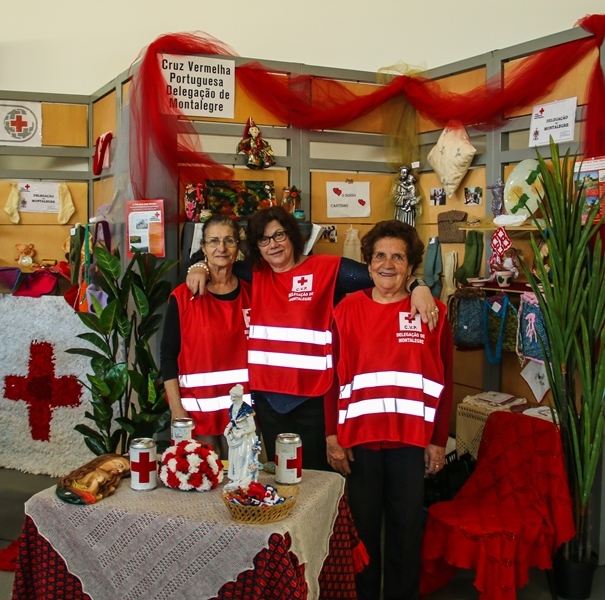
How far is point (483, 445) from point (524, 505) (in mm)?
316

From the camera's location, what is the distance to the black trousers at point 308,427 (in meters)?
2.69

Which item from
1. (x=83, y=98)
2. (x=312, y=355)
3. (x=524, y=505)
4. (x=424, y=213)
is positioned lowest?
(x=524, y=505)

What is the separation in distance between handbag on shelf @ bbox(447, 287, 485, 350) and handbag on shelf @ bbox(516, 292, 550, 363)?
0.76 feet

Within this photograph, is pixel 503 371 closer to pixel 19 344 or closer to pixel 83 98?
pixel 19 344

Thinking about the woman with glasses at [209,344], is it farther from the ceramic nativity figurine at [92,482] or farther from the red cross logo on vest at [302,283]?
the ceramic nativity figurine at [92,482]

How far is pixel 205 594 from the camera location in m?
1.83

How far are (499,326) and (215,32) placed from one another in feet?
10.5

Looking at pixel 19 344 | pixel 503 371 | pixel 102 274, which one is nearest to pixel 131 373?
pixel 102 274

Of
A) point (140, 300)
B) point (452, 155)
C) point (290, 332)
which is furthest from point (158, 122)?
point (452, 155)

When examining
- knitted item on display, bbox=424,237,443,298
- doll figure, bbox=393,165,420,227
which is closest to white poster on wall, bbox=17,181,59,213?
doll figure, bbox=393,165,420,227

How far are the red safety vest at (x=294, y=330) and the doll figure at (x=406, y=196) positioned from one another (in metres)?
1.57

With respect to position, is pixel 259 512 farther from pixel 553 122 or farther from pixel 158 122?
pixel 553 122

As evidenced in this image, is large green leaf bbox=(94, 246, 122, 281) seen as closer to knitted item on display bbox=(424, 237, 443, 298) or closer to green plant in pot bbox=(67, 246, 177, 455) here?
green plant in pot bbox=(67, 246, 177, 455)

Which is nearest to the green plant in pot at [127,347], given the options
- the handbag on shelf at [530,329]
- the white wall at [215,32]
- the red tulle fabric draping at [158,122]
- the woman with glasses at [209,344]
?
the red tulle fabric draping at [158,122]
